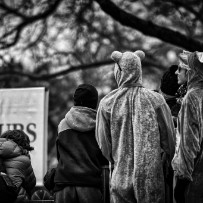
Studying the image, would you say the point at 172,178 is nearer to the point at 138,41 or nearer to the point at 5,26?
the point at 5,26

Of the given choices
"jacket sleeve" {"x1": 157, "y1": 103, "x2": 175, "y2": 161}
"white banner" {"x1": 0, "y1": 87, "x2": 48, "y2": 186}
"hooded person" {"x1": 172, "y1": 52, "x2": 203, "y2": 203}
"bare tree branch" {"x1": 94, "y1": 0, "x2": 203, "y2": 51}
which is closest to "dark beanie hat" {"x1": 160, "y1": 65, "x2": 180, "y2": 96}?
"jacket sleeve" {"x1": 157, "y1": 103, "x2": 175, "y2": 161}

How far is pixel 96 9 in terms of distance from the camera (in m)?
14.2

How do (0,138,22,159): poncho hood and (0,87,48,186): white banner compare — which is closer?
(0,138,22,159): poncho hood

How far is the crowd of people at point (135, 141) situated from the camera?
588 cm

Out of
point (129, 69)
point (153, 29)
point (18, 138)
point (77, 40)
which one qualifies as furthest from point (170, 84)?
point (77, 40)

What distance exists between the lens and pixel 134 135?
6219 millimetres

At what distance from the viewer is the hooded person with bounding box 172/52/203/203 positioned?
5.79 m

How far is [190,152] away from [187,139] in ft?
0.32

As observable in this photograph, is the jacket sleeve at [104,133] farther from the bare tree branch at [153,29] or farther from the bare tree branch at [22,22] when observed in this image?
the bare tree branch at [22,22]

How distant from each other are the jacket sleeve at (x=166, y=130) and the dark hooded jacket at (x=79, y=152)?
78 centimetres

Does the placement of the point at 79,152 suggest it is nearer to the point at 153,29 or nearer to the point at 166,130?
the point at 166,130

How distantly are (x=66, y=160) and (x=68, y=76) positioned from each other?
32.8ft

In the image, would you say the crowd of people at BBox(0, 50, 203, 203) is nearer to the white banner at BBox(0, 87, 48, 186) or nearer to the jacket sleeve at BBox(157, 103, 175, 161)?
the jacket sleeve at BBox(157, 103, 175, 161)

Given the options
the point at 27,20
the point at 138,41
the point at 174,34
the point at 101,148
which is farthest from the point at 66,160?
the point at 138,41
